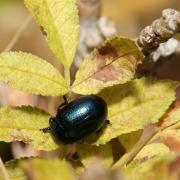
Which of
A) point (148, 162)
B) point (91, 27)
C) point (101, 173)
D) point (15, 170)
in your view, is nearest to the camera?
point (101, 173)

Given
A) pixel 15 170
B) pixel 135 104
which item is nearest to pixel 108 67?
pixel 135 104

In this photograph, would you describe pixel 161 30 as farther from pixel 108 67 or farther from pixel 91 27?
pixel 91 27

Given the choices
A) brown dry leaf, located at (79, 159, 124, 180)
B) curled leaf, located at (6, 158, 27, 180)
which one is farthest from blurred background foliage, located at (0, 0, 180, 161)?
brown dry leaf, located at (79, 159, 124, 180)

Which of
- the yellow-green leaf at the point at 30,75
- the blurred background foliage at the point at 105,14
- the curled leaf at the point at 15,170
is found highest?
the yellow-green leaf at the point at 30,75

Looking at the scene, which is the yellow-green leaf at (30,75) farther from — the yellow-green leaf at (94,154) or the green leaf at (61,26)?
the yellow-green leaf at (94,154)

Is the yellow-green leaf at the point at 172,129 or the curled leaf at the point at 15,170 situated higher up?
the curled leaf at the point at 15,170

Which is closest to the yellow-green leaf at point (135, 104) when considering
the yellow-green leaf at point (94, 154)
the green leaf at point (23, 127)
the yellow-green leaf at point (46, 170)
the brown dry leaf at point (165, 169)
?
the yellow-green leaf at point (94, 154)
